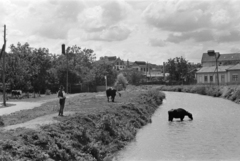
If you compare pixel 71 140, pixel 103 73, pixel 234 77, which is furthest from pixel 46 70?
pixel 71 140

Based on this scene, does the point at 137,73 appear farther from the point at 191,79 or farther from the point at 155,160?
the point at 155,160

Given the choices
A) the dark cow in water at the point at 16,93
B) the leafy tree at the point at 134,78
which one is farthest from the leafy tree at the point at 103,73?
the dark cow in water at the point at 16,93

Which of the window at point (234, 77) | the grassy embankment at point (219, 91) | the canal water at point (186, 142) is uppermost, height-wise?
the window at point (234, 77)

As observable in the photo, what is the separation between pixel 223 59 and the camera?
12288 centimetres

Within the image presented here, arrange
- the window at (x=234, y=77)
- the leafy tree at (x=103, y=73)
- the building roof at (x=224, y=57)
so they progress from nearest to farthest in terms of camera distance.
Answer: the window at (x=234, y=77) < the leafy tree at (x=103, y=73) < the building roof at (x=224, y=57)

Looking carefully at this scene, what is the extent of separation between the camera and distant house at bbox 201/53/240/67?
120481 mm

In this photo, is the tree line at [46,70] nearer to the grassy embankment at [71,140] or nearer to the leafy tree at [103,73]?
the leafy tree at [103,73]

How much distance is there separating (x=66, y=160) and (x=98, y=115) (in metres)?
9.05

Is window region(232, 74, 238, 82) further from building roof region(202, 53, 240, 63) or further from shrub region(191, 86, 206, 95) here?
building roof region(202, 53, 240, 63)

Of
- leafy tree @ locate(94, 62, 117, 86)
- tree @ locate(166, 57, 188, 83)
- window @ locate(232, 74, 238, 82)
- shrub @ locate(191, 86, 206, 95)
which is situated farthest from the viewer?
tree @ locate(166, 57, 188, 83)

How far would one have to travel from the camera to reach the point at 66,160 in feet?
40.0

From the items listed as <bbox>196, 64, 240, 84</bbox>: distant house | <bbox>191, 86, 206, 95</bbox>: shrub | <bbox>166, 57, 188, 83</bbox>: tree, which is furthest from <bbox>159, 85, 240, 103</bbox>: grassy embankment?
<bbox>166, 57, 188, 83</bbox>: tree

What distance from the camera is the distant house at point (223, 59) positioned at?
395 feet

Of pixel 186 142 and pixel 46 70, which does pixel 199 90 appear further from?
pixel 186 142
